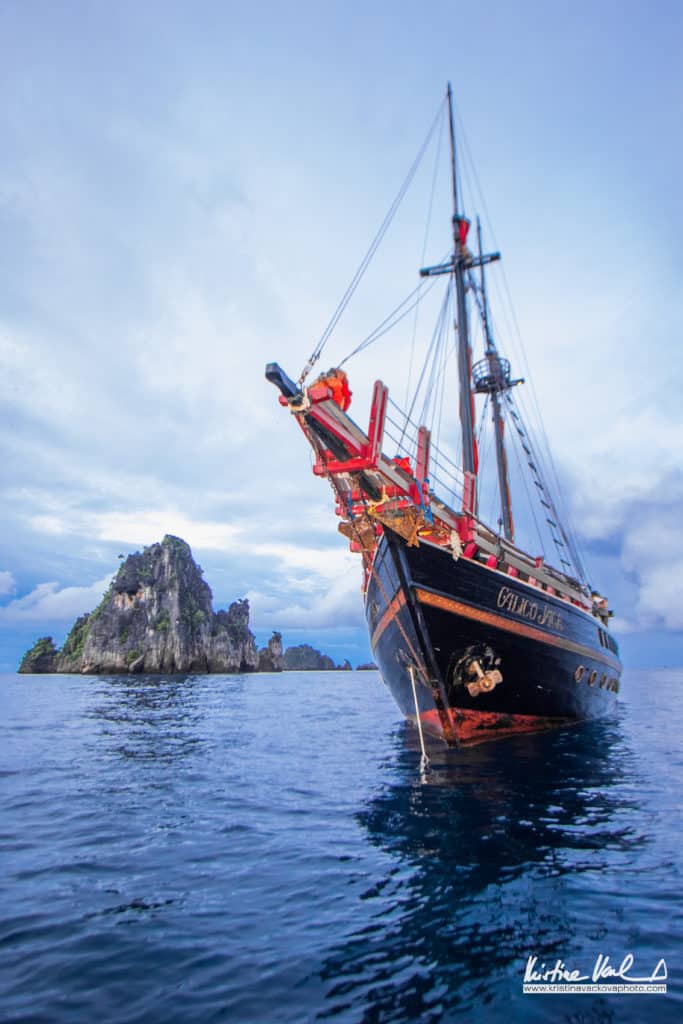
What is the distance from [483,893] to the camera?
18.8 ft

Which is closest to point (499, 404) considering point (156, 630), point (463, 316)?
point (463, 316)

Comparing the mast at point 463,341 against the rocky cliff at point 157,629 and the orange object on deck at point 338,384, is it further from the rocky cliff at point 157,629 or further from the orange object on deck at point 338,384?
the rocky cliff at point 157,629

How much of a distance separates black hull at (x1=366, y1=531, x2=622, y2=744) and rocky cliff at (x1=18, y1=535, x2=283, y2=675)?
10527cm

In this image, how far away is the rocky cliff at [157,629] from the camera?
110375mm

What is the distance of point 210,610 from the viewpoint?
129500 mm

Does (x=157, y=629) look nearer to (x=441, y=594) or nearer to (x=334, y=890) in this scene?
(x=441, y=594)

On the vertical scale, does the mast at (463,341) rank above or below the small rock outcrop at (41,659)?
above

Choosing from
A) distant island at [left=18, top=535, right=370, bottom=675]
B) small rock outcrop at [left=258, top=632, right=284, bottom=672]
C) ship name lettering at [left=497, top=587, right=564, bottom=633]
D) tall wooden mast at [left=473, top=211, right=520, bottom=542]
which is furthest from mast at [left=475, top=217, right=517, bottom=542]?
small rock outcrop at [left=258, top=632, right=284, bottom=672]

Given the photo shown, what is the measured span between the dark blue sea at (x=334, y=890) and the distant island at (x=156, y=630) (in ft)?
349

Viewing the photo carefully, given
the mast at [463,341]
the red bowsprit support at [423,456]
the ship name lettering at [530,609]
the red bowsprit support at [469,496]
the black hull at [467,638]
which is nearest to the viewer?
the red bowsprit support at [423,456]

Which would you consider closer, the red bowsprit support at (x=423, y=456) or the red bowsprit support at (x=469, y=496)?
the red bowsprit support at (x=423, y=456)

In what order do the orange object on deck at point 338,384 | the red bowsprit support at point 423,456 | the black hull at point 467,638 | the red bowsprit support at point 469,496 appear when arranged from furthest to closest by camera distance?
1. the red bowsprit support at point 469,496
2. the black hull at point 467,638
3. the red bowsprit support at point 423,456
4. the orange object on deck at point 338,384

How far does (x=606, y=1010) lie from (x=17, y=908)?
5.57 m

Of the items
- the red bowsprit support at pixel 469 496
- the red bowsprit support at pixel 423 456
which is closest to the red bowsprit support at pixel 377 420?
the red bowsprit support at pixel 423 456
